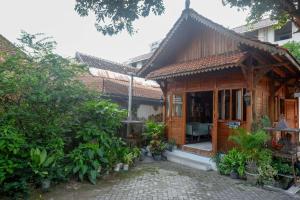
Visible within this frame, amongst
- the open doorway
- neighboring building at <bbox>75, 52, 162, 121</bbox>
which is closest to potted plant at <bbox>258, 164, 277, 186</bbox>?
the open doorway

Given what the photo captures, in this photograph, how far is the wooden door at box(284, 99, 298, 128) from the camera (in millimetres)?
10555

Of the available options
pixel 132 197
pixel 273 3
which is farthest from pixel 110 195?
pixel 273 3

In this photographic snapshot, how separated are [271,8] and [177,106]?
508cm

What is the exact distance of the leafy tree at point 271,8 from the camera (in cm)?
568

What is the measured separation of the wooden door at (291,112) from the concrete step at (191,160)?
4580 millimetres

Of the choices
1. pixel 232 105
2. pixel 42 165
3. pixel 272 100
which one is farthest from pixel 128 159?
pixel 272 100

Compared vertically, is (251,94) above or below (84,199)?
above

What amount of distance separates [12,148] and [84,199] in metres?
1.93

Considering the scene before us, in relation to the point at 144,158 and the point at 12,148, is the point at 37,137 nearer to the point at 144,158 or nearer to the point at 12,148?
the point at 12,148

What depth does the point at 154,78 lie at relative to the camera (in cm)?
1009

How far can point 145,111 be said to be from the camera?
1627cm

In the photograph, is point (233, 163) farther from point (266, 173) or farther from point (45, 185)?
point (45, 185)

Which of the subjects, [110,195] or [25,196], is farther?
[110,195]

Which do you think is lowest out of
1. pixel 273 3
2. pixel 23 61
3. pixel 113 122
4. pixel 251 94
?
pixel 113 122
